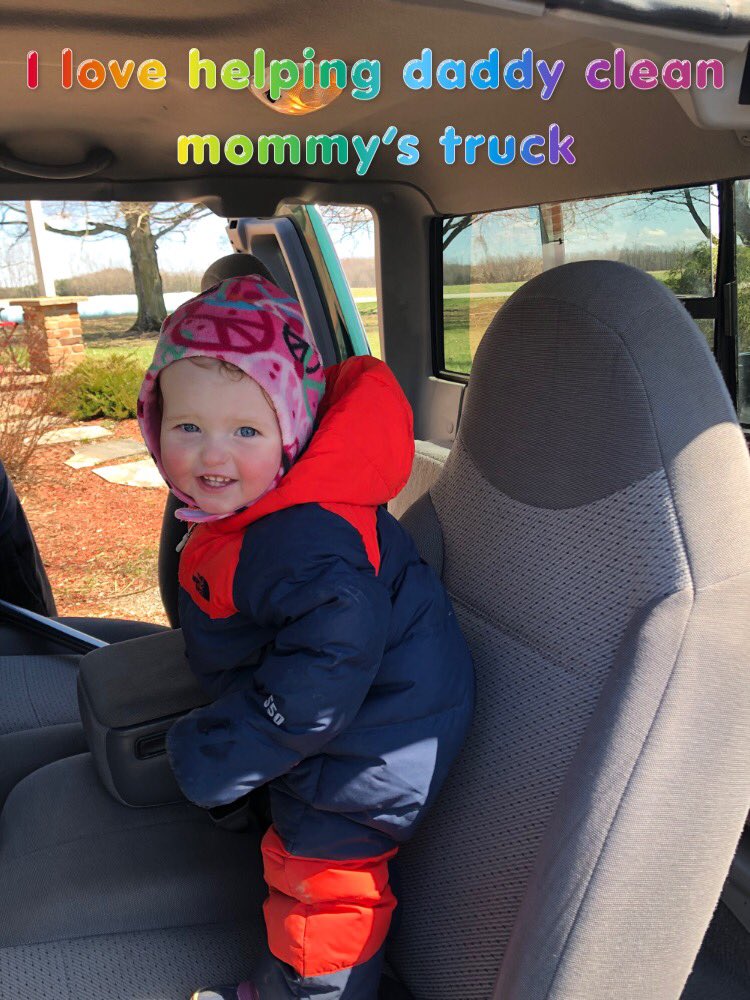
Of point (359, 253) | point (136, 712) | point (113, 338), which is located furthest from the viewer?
point (113, 338)

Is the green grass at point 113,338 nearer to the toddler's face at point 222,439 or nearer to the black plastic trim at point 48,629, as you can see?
the black plastic trim at point 48,629

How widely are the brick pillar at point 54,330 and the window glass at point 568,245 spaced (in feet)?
18.1

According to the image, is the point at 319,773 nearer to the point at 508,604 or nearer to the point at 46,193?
the point at 508,604

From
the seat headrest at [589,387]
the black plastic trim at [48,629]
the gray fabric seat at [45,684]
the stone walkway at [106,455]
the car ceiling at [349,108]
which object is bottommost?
the stone walkway at [106,455]

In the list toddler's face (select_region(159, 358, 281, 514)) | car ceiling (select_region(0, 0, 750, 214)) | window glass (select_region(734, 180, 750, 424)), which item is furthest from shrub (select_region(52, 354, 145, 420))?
toddler's face (select_region(159, 358, 281, 514))

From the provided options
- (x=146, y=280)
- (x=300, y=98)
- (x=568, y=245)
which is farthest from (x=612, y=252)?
(x=146, y=280)

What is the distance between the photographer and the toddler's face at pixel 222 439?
121 cm

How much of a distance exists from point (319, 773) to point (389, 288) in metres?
2.09

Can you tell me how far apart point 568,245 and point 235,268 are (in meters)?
0.95

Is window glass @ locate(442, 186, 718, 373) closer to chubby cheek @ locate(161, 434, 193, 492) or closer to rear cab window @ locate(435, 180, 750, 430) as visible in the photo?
rear cab window @ locate(435, 180, 750, 430)

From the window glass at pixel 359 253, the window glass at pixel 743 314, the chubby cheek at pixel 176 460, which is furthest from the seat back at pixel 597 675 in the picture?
the window glass at pixel 359 253

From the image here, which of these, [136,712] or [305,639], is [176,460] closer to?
[305,639]

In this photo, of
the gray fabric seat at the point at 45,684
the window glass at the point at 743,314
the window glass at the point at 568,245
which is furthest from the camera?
the window glass at the point at 568,245

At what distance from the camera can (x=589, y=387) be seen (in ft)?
3.74
